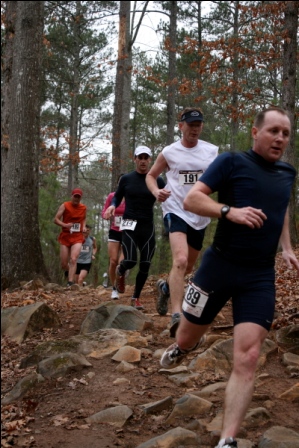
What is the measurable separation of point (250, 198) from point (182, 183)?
240 centimetres

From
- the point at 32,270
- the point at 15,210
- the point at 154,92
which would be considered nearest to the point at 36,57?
the point at 15,210

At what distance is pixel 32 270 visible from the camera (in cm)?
1100

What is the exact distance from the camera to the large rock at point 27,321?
23.2 ft

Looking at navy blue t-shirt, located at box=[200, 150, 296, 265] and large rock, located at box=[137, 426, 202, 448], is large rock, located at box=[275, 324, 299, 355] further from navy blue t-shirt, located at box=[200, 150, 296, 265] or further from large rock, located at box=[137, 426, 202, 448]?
navy blue t-shirt, located at box=[200, 150, 296, 265]

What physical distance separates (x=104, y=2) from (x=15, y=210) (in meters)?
15.5

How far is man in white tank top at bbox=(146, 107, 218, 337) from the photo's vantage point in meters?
6.06

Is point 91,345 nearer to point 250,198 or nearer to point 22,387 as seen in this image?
point 22,387

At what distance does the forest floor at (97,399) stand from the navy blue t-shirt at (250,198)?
144 cm

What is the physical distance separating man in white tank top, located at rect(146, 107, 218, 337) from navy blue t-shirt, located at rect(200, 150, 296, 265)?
6.79ft

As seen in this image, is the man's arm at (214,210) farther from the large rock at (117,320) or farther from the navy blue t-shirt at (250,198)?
the large rock at (117,320)

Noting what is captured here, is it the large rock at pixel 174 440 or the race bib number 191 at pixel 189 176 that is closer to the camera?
the large rock at pixel 174 440

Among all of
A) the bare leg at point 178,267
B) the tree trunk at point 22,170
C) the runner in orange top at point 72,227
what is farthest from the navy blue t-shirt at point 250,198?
the runner in orange top at point 72,227

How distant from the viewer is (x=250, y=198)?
12.7ft

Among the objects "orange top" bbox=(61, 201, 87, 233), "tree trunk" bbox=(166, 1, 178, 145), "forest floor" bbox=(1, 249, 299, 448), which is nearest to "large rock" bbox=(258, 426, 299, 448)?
"forest floor" bbox=(1, 249, 299, 448)
